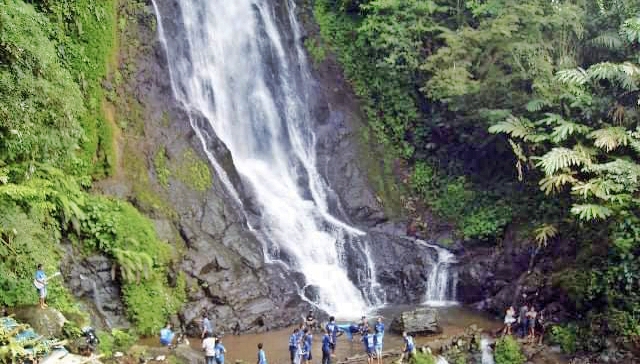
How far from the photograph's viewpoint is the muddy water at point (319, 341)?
15.1 m

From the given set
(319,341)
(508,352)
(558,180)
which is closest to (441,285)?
(508,352)

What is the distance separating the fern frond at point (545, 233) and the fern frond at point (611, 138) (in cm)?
259

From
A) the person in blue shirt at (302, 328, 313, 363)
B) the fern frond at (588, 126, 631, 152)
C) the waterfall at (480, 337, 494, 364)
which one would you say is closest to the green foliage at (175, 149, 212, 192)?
the person in blue shirt at (302, 328, 313, 363)

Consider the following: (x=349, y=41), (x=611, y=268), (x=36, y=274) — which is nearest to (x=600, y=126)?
(x=611, y=268)

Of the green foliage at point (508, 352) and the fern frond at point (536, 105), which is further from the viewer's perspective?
the fern frond at point (536, 105)

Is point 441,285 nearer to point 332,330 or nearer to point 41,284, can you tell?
point 332,330

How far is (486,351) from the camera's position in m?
15.6

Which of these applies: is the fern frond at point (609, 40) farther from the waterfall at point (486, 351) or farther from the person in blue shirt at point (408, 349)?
the person in blue shirt at point (408, 349)

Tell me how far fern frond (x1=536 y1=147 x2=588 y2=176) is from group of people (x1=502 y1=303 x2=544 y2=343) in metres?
3.73

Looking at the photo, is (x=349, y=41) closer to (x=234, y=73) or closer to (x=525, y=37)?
(x=234, y=73)

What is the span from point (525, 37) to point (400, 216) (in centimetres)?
741

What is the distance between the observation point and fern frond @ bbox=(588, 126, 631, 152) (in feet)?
55.6

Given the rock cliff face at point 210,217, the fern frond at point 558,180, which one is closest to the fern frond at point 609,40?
the fern frond at point 558,180

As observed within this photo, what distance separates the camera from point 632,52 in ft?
64.1
